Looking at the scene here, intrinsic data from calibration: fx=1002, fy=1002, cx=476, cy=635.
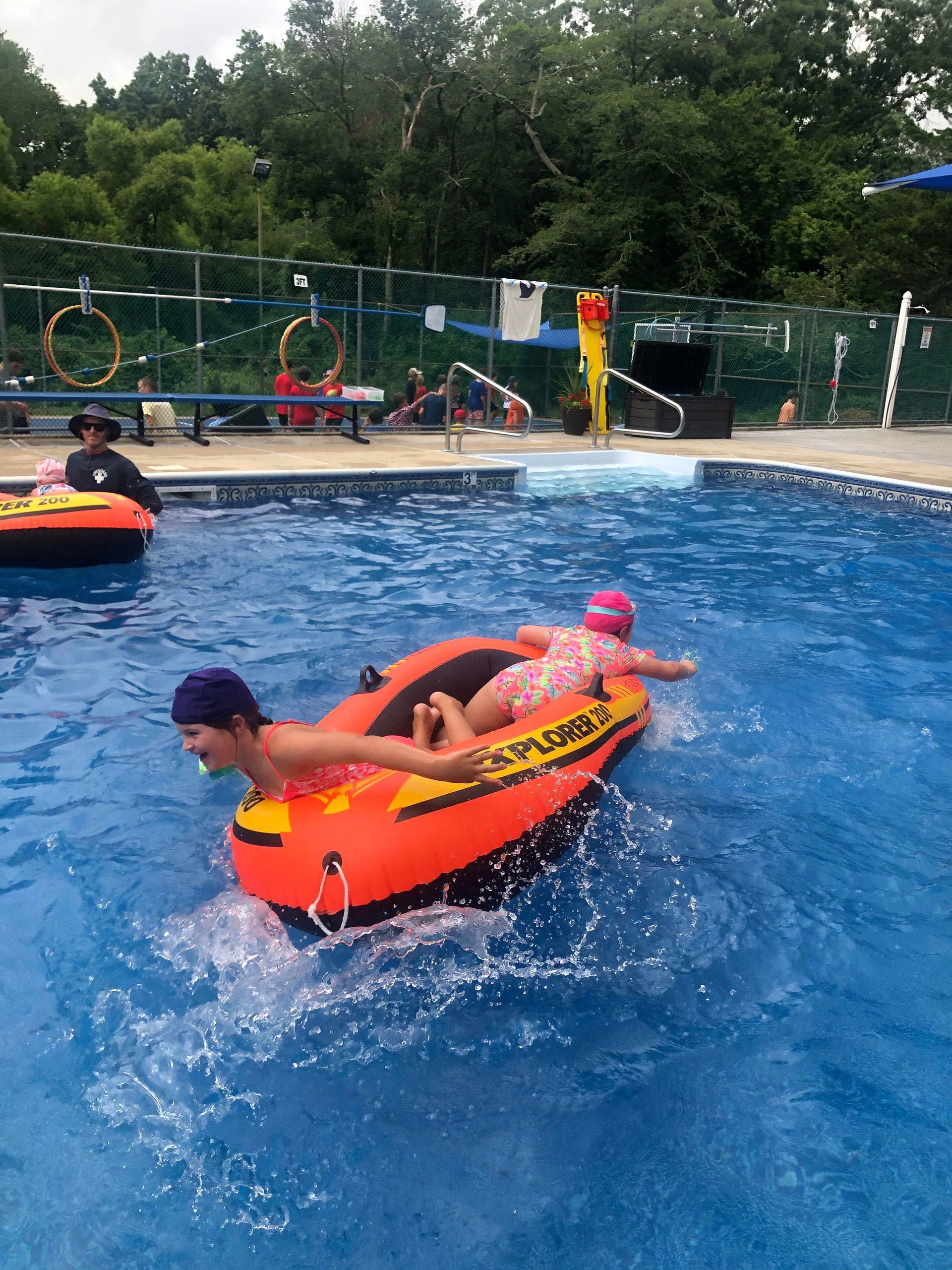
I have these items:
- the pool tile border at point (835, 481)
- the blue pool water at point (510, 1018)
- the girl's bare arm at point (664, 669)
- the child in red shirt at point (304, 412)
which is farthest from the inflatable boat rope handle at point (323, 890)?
the child in red shirt at point (304, 412)

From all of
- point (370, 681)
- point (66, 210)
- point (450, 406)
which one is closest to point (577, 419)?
point (450, 406)

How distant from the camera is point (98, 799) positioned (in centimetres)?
384

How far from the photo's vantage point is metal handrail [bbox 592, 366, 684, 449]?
1212cm

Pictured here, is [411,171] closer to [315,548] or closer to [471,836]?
[315,548]

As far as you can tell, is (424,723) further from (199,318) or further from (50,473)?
(199,318)

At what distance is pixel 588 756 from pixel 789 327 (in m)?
15.4

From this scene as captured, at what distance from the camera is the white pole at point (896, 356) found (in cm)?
1544

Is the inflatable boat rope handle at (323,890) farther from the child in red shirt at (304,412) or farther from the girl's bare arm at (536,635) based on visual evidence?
the child in red shirt at (304,412)

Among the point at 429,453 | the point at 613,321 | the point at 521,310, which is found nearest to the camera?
the point at 429,453

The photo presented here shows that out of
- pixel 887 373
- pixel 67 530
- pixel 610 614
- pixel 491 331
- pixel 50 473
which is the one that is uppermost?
pixel 491 331

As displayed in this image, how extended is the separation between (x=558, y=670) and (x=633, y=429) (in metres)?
11.2

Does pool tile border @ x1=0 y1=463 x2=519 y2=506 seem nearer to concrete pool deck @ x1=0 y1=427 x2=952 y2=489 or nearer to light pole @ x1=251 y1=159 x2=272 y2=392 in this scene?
concrete pool deck @ x1=0 y1=427 x2=952 y2=489

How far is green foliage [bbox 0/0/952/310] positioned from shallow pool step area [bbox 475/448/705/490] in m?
15.6

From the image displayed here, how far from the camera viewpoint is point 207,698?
2602 mm
